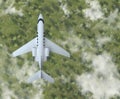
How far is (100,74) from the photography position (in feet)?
193

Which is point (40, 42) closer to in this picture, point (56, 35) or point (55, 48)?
point (55, 48)

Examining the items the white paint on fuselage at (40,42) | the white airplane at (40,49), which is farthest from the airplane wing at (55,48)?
the white paint on fuselage at (40,42)

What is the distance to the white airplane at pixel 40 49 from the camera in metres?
54.7

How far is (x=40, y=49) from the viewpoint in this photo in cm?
5544

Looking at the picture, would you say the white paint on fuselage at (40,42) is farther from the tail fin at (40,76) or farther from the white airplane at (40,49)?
the tail fin at (40,76)

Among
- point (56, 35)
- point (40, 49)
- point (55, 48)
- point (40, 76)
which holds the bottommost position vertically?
point (40, 76)

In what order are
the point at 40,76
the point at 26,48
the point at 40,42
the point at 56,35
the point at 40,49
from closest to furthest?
the point at 40,76 < the point at 40,49 < the point at 40,42 < the point at 26,48 < the point at 56,35

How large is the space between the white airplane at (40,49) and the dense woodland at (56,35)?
64.5 inches

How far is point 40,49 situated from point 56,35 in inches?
229

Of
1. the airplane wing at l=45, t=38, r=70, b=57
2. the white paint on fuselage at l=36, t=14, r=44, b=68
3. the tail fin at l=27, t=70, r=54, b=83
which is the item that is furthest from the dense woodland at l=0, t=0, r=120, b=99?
the tail fin at l=27, t=70, r=54, b=83

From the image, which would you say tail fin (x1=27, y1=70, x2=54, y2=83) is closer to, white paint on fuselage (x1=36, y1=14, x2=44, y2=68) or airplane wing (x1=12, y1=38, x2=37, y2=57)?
white paint on fuselage (x1=36, y1=14, x2=44, y2=68)

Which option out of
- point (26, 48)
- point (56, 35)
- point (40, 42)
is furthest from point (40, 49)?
point (56, 35)

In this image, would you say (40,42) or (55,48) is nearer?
(40,42)

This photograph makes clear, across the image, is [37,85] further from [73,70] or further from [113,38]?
→ [113,38]
